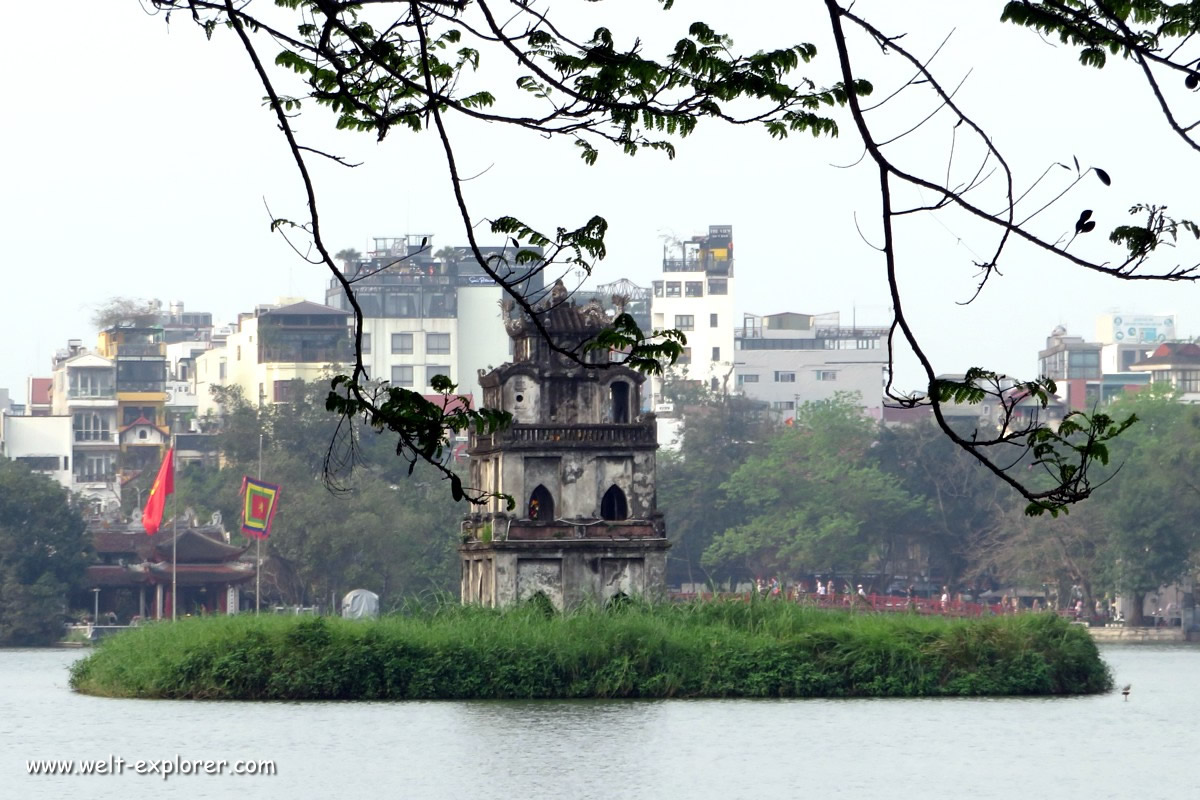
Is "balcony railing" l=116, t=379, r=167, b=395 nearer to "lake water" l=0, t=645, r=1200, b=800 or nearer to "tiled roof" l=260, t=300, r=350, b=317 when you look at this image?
"tiled roof" l=260, t=300, r=350, b=317

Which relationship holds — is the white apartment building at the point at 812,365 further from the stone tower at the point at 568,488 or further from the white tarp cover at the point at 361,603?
the stone tower at the point at 568,488

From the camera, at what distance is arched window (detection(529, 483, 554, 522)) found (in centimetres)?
3638

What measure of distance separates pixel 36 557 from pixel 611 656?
34.3 m

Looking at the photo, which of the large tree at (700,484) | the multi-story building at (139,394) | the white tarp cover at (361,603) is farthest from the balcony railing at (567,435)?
the multi-story building at (139,394)

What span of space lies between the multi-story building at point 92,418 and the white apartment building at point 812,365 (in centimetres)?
2759

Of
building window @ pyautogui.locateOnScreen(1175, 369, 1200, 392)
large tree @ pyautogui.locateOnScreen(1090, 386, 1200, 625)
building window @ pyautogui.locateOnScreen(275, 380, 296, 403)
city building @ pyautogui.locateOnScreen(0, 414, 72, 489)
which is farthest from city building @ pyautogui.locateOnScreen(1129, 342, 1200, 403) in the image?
city building @ pyautogui.locateOnScreen(0, 414, 72, 489)

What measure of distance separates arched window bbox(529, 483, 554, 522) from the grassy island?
2345 mm

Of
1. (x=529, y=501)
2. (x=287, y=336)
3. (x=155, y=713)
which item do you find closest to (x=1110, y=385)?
(x=287, y=336)

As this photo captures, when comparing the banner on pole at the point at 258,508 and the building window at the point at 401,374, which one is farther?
the building window at the point at 401,374

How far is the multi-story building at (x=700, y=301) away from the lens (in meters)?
107

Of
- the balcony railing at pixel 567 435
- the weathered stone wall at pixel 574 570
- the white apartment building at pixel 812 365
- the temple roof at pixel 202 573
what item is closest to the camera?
the weathered stone wall at pixel 574 570

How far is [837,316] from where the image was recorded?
10919 cm

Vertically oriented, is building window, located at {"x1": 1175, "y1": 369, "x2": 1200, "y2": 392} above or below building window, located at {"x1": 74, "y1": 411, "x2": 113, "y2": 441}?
above

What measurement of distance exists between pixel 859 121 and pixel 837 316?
103 meters
